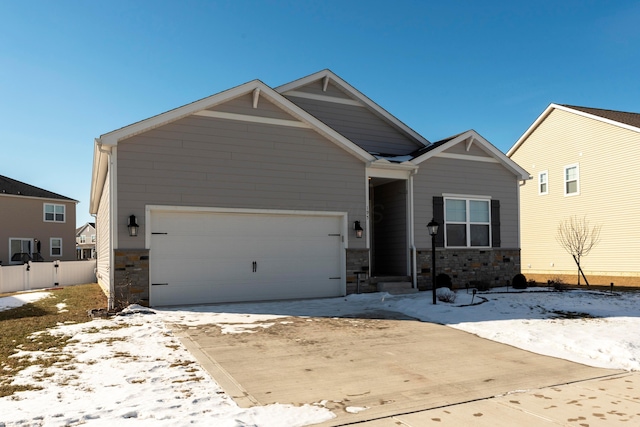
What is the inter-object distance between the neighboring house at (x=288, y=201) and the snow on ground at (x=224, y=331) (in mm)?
828

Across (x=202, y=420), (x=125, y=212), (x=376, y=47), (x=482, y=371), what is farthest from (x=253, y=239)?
(x=376, y=47)

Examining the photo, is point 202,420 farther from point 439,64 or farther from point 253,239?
point 439,64

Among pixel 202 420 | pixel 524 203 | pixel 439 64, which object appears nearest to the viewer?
pixel 202 420

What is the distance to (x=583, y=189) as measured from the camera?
840 inches

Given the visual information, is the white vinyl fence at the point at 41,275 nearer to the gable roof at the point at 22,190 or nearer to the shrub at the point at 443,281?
the gable roof at the point at 22,190

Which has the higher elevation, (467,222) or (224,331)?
(467,222)

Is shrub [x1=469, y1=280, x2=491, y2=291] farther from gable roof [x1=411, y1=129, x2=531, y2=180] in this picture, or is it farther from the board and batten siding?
the board and batten siding

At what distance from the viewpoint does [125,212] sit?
1049cm

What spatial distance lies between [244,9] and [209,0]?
1.31 m

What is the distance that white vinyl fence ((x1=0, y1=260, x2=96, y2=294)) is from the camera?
740 inches

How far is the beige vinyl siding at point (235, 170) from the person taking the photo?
35.1 ft

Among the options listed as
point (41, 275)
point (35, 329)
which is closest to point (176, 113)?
point (35, 329)

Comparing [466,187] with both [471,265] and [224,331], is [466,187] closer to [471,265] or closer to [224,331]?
[471,265]

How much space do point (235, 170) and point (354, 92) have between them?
583 cm
